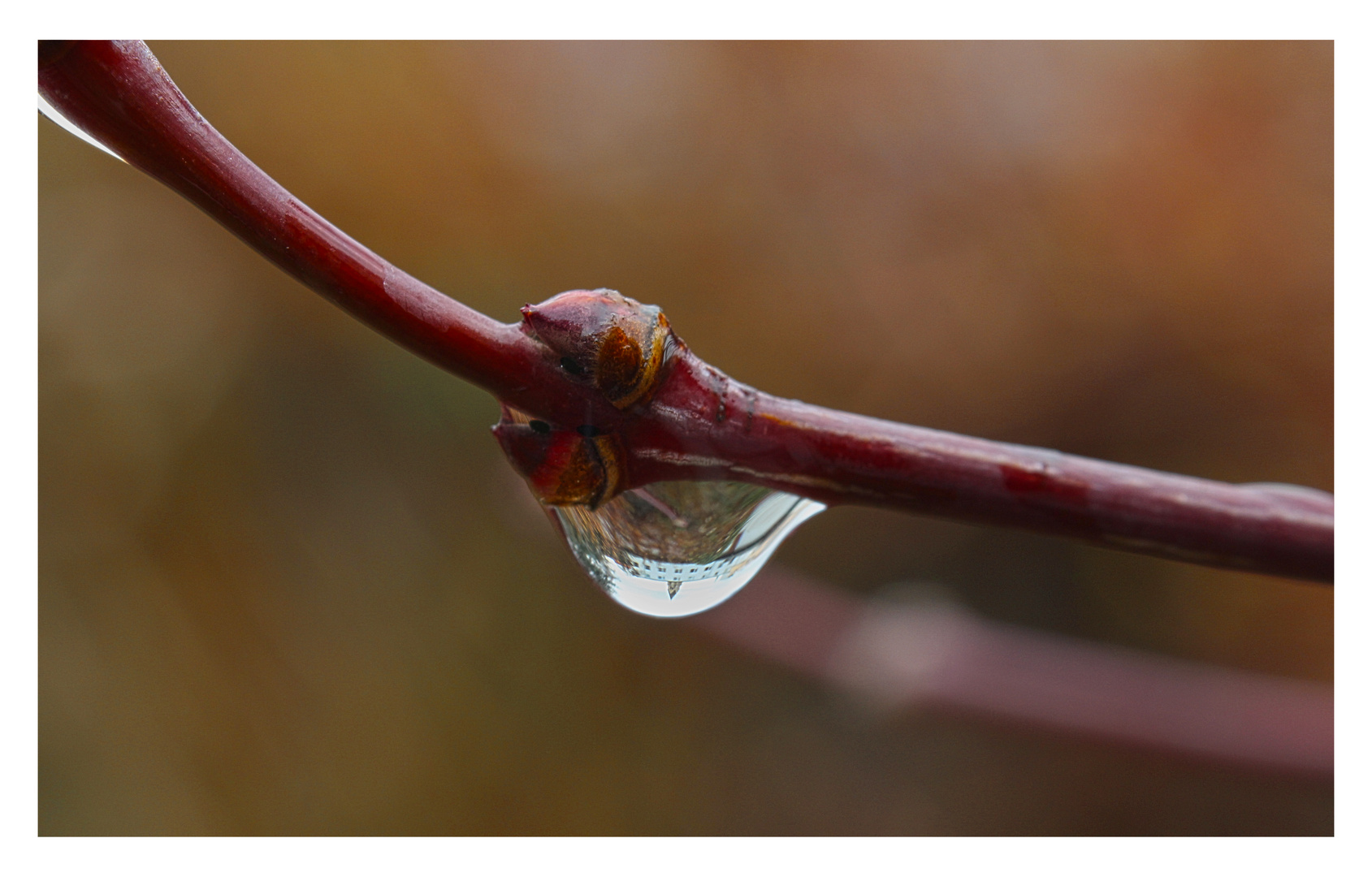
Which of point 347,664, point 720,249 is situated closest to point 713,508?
point 720,249

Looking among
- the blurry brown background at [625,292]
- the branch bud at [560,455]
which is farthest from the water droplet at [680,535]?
the blurry brown background at [625,292]

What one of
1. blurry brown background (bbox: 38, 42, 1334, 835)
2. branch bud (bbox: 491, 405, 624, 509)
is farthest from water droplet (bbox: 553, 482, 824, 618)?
blurry brown background (bbox: 38, 42, 1334, 835)

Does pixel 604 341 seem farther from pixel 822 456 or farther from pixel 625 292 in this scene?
pixel 625 292

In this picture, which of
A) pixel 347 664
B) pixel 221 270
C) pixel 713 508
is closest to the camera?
pixel 713 508

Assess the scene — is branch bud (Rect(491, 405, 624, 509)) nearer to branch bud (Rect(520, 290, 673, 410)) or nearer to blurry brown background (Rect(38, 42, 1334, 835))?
branch bud (Rect(520, 290, 673, 410))

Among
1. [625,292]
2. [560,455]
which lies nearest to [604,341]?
[560,455]

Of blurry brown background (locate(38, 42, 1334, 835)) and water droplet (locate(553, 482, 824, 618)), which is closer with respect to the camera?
water droplet (locate(553, 482, 824, 618))

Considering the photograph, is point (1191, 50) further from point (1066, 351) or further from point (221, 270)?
point (221, 270)
